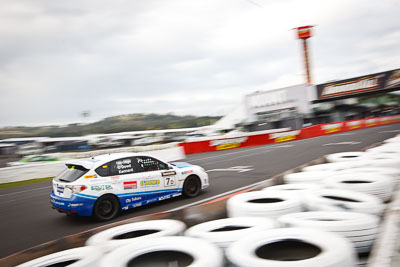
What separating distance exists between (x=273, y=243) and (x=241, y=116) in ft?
202

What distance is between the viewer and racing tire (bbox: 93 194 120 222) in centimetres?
638

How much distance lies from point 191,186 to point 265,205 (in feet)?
15.2

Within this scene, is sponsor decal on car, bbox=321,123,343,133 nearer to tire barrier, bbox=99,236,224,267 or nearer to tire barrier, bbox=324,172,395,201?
tire barrier, bbox=324,172,395,201

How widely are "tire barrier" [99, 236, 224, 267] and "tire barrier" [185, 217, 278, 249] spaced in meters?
0.16

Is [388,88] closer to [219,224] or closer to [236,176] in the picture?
[236,176]

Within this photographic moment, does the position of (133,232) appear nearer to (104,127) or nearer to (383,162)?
(383,162)

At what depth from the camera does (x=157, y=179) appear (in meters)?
7.37

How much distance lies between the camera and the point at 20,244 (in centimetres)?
551

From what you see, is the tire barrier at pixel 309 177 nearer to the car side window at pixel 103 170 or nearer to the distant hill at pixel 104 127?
the car side window at pixel 103 170

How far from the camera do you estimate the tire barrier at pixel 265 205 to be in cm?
362

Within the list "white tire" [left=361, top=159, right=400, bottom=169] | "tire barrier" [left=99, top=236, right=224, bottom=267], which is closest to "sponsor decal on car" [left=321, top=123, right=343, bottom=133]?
"white tire" [left=361, top=159, right=400, bottom=169]

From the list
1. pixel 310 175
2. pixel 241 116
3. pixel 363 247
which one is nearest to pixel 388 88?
pixel 241 116

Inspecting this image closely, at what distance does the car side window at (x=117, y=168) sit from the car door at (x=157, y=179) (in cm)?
24

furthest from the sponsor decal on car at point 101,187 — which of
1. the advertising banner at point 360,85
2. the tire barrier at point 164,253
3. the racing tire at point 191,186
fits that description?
the advertising banner at point 360,85
